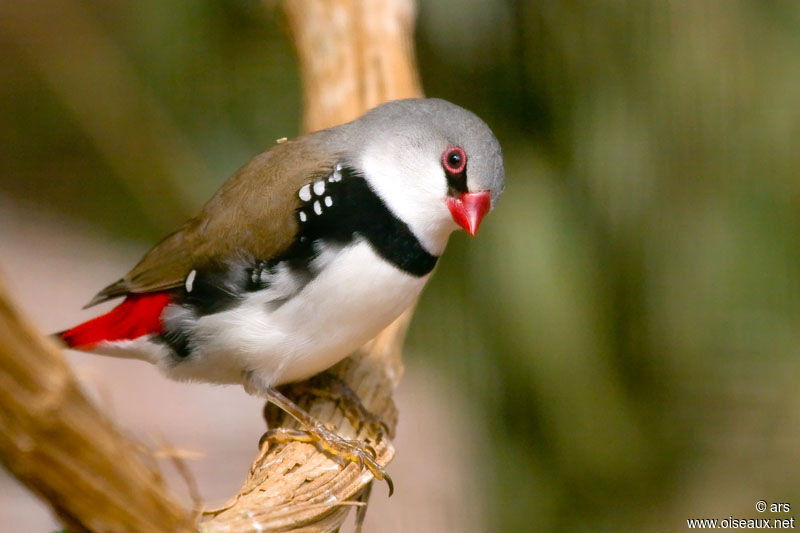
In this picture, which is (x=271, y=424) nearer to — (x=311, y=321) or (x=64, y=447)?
(x=311, y=321)

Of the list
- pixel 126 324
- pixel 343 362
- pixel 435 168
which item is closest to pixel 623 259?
pixel 343 362

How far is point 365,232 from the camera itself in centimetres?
133

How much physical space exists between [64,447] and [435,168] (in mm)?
854

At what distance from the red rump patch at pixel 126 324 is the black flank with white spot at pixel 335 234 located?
14 centimetres

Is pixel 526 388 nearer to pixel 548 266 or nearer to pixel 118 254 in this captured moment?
pixel 548 266

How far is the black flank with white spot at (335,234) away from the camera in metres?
1.33

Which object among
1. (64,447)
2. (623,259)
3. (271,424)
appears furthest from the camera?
(623,259)

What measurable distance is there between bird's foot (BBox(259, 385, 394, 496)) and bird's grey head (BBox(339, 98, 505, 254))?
33 centimetres

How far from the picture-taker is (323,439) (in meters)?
1.37

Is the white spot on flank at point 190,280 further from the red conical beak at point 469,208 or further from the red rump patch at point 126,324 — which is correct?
the red conical beak at point 469,208

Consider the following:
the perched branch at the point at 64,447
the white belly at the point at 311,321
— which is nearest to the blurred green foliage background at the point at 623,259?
the white belly at the point at 311,321

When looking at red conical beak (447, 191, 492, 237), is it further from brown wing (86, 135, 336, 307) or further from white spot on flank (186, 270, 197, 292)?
white spot on flank (186, 270, 197, 292)

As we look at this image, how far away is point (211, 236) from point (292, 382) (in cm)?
32

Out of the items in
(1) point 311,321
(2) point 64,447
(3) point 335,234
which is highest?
(2) point 64,447
